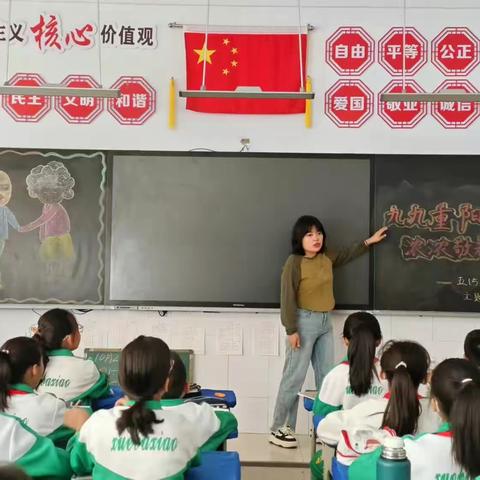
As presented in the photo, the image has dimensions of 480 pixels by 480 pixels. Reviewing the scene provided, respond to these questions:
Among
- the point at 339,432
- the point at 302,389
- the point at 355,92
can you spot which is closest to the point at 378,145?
the point at 355,92

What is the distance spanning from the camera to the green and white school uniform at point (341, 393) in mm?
2809

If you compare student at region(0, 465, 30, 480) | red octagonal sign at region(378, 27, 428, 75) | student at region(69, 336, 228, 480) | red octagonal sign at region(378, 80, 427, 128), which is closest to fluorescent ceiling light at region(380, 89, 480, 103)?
red octagonal sign at region(378, 80, 427, 128)

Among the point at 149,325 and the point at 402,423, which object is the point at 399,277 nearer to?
the point at 149,325

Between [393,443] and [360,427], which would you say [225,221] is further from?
[393,443]

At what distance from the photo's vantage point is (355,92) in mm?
4836

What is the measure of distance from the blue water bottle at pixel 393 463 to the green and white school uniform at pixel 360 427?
2.26 ft

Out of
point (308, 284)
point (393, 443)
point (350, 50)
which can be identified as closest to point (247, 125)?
point (350, 50)

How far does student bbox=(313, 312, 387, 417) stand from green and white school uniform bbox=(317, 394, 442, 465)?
335 mm

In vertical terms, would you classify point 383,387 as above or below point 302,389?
above

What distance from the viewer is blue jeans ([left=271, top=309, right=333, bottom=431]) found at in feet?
15.0

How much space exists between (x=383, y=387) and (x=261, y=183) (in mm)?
2249

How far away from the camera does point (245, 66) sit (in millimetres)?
4824

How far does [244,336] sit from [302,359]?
18.7 inches

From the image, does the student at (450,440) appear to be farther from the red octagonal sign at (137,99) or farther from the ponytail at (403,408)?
the red octagonal sign at (137,99)
